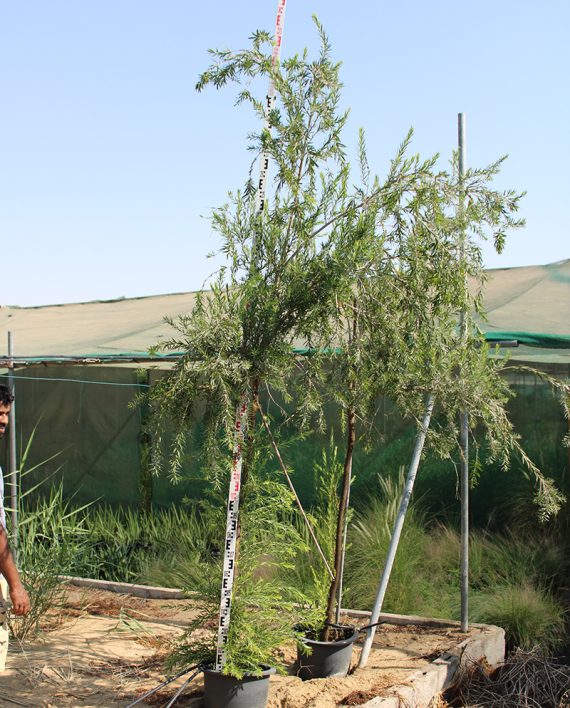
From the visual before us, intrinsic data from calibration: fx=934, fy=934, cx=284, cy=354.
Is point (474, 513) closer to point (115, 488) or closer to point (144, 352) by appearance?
point (144, 352)

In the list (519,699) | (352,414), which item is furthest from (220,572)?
(519,699)

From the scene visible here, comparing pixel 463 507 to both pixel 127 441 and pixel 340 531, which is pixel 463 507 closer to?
pixel 340 531

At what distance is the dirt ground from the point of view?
17.0 feet

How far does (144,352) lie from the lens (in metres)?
9.35

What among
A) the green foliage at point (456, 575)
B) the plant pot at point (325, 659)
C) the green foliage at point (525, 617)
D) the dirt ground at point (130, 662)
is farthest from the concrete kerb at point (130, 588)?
the green foliage at point (525, 617)

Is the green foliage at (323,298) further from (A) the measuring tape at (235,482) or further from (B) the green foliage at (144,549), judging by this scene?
(B) the green foliage at (144,549)

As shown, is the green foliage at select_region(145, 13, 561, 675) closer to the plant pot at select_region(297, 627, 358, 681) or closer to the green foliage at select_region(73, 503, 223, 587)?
the plant pot at select_region(297, 627, 358, 681)

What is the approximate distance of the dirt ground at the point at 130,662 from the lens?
17.0ft

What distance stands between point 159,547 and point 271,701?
12.7ft

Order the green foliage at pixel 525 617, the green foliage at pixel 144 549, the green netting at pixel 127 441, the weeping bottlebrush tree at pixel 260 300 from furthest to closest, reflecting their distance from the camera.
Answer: the green netting at pixel 127 441, the green foliage at pixel 144 549, the green foliage at pixel 525 617, the weeping bottlebrush tree at pixel 260 300

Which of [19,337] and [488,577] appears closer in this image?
[488,577]

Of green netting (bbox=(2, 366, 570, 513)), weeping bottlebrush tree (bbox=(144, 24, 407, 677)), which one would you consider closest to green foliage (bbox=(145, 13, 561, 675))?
weeping bottlebrush tree (bbox=(144, 24, 407, 677))

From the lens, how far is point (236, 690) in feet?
15.5

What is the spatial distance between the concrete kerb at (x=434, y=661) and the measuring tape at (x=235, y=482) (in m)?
0.50
